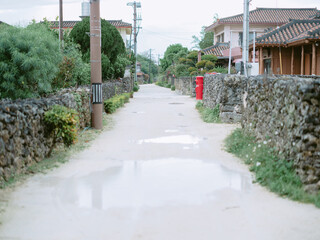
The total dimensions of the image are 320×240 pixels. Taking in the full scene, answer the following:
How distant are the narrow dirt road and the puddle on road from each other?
0.01 m

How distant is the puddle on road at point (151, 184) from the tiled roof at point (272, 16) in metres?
35.5

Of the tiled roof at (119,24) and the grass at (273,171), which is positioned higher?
the tiled roof at (119,24)

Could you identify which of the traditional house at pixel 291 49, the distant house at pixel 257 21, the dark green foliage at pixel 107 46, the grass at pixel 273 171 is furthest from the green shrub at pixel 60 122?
the distant house at pixel 257 21

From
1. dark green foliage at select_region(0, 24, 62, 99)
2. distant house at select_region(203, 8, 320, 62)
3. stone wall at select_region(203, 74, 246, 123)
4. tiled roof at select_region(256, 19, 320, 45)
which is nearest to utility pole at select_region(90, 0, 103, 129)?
dark green foliage at select_region(0, 24, 62, 99)

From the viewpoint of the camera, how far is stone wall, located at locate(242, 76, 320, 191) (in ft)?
19.5

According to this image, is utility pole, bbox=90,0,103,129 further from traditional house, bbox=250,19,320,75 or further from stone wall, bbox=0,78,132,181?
traditional house, bbox=250,19,320,75

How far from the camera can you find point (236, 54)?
31.9m

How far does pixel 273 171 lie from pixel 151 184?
74.0 inches

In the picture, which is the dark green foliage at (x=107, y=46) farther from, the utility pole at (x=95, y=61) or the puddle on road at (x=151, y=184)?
the puddle on road at (x=151, y=184)

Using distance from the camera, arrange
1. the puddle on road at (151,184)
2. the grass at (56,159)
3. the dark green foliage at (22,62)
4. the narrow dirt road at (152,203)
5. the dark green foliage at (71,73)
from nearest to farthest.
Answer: the narrow dirt road at (152,203), the puddle on road at (151,184), the grass at (56,159), the dark green foliage at (22,62), the dark green foliage at (71,73)

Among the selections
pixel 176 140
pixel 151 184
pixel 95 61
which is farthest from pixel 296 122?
pixel 95 61

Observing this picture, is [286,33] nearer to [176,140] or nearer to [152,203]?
[176,140]

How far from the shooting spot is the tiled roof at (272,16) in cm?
4122

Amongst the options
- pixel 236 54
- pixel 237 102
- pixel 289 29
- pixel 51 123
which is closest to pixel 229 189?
pixel 51 123
